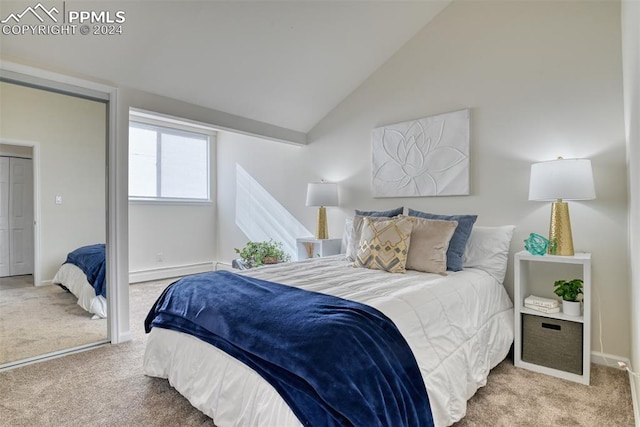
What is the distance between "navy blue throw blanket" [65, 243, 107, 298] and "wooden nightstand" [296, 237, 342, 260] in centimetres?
197

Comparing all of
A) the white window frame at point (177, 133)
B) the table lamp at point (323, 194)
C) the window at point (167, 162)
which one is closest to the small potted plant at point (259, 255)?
the table lamp at point (323, 194)

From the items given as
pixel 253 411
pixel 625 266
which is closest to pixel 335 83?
pixel 625 266

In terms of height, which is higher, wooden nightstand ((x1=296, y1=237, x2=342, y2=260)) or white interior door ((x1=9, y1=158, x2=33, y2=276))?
white interior door ((x1=9, y1=158, x2=33, y2=276))

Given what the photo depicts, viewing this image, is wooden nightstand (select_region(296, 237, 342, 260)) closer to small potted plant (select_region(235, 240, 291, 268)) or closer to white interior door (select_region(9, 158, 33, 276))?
small potted plant (select_region(235, 240, 291, 268))

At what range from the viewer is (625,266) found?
7.47ft

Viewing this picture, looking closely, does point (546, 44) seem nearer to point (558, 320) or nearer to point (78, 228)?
→ point (558, 320)

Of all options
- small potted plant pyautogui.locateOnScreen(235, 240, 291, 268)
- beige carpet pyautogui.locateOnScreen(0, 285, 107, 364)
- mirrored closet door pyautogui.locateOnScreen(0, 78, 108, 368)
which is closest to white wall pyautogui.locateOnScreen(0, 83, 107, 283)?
mirrored closet door pyautogui.locateOnScreen(0, 78, 108, 368)

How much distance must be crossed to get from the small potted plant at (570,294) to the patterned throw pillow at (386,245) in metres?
1.08

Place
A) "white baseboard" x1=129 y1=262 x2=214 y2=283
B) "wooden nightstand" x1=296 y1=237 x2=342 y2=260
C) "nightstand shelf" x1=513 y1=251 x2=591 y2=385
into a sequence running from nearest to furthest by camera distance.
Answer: "nightstand shelf" x1=513 y1=251 x2=591 y2=385 < "wooden nightstand" x1=296 y1=237 x2=342 y2=260 < "white baseboard" x1=129 y1=262 x2=214 y2=283

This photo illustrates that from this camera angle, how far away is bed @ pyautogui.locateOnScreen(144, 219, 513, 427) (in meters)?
1.46

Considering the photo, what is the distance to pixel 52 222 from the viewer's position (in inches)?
108

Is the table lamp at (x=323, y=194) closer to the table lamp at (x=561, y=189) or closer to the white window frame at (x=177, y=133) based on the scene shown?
the white window frame at (x=177, y=133)

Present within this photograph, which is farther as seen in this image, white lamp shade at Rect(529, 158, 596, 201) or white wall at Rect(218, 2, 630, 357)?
white wall at Rect(218, 2, 630, 357)

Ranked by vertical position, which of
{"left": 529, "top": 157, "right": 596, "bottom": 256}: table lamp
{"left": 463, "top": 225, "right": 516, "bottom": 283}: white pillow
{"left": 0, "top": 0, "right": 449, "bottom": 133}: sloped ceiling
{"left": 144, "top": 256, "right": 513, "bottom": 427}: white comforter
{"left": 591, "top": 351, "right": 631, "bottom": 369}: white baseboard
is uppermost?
{"left": 0, "top": 0, "right": 449, "bottom": 133}: sloped ceiling
